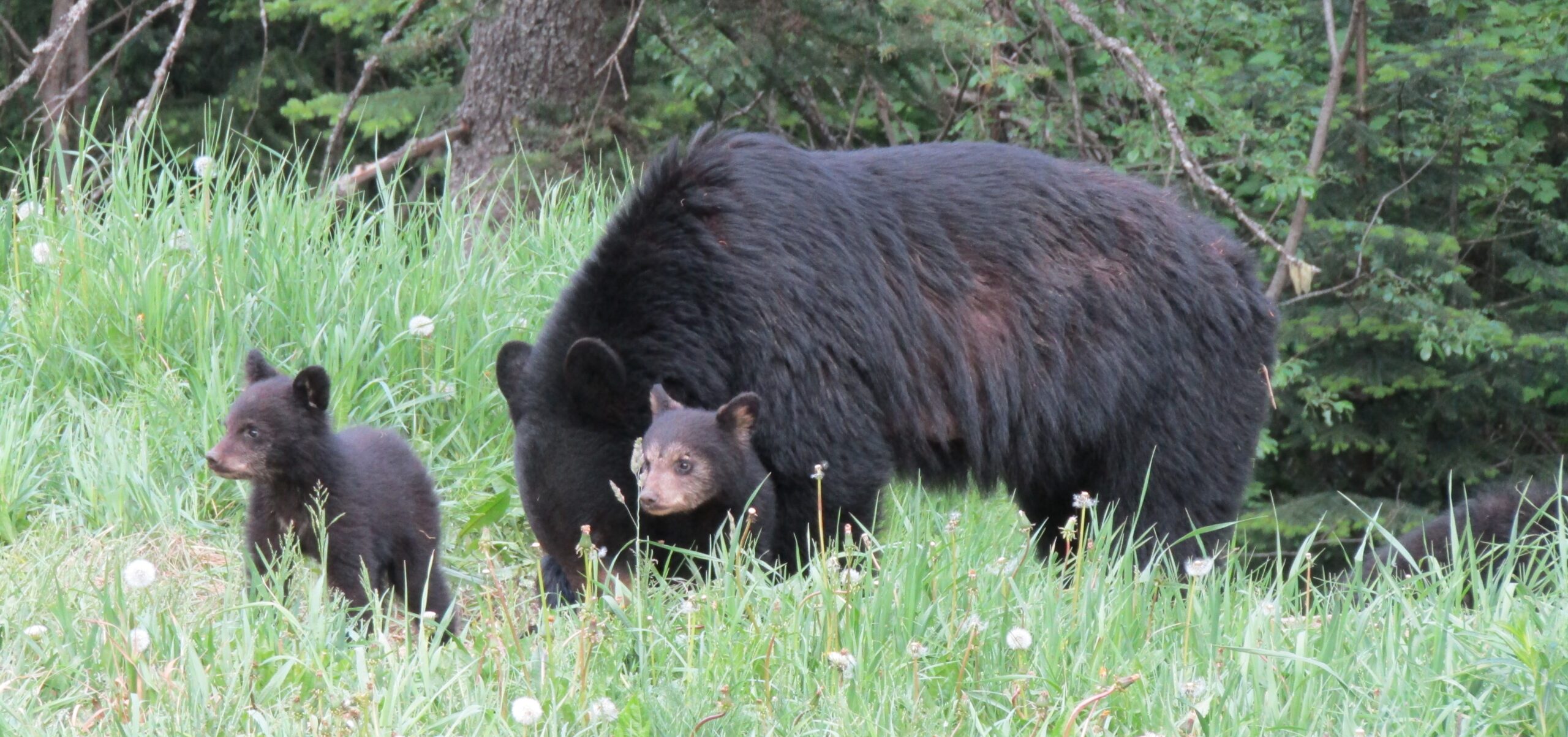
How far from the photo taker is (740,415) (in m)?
3.90

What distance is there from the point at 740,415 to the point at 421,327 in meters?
1.98

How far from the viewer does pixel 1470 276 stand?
1364 centimetres

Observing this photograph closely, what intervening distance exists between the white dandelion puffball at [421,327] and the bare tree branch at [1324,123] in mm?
5296

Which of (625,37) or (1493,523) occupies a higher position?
(625,37)

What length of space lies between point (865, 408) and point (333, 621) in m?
1.58

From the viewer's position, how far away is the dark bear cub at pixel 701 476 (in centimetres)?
382

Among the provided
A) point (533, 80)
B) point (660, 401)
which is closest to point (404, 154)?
point (533, 80)

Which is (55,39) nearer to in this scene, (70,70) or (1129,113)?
(1129,113)

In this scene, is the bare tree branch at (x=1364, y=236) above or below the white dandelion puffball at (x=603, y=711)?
below

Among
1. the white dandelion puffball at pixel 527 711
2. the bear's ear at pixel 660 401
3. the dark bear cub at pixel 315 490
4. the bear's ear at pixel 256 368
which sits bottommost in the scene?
the dark bear cub at pixel 315 490

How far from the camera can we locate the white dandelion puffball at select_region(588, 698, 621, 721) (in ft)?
9.32

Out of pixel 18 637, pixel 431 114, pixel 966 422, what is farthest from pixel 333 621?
pixel 431 114

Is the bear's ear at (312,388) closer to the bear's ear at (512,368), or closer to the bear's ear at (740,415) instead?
the bear's ear at (512,368)

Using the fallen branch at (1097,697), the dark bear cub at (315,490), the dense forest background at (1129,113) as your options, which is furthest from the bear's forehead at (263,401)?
the dense forest background at (1129,113)
